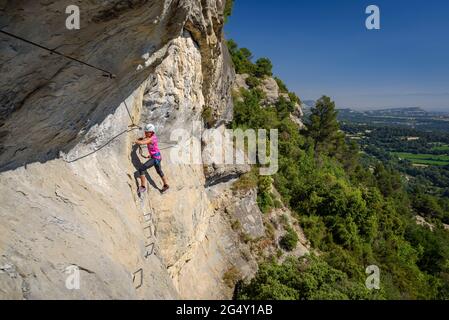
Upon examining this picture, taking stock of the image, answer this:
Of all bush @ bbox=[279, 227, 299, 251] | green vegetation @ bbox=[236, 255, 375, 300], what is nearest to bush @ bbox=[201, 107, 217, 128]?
green vegetation @ bbox=[236, 255, 375, 300]

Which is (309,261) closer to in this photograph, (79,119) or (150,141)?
(150,141)

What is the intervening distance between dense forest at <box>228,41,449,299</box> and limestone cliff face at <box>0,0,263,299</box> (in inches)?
246

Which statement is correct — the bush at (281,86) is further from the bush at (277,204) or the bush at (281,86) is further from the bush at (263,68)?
the bush at (277,204)

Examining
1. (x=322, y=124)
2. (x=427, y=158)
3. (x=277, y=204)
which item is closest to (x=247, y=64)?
(x=322, y=124)

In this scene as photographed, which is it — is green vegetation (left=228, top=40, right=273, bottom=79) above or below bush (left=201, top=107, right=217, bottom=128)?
above

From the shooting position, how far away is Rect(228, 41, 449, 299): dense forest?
13695 millimetres

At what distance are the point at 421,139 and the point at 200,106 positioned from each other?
212313mm

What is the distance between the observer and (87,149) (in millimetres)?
7125

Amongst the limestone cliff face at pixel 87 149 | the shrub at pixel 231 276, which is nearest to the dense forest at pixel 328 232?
the shrub at pixel 231 276

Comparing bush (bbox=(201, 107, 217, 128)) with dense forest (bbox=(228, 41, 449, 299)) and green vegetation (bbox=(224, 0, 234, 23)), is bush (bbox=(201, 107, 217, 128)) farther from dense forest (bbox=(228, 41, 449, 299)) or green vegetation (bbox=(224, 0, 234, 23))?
green vegetation (bbox=(224, 0, 234, 23))

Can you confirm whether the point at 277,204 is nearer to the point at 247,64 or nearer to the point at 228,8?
the point at 228,8

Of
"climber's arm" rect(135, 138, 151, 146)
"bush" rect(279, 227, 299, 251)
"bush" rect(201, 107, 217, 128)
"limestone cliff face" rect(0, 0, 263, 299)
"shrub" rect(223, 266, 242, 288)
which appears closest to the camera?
"limestone cliff face" rect(0, 0, 263, 299)

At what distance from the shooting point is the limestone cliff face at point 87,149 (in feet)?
14.7

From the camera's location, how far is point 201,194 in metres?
13.5
